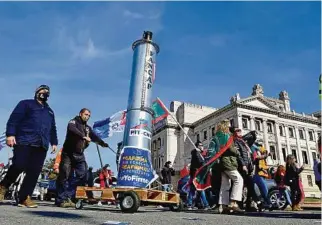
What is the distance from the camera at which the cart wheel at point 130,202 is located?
527 cm

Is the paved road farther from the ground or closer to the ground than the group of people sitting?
closer to the ground

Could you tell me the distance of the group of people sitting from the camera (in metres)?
5.71

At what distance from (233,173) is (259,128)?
157 feet

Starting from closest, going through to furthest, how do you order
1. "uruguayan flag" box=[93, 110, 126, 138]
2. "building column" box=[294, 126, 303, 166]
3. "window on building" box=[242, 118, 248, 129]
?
"uruguayan flag" box=[93, 110, 126, 138]
"window on building" box=[242, 118, 248, 129]
"building column" box=[294, 126, 303, 166]

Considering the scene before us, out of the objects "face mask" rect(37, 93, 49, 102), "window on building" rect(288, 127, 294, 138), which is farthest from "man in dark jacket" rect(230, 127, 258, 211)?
"window on building" rect(288, 127, 294, 138)

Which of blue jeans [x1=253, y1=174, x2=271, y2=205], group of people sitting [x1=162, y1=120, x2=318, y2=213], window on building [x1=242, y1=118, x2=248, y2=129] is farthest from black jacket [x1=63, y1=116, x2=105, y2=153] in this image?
window on building [x1=242, y1=118, x2=248, y2=129]

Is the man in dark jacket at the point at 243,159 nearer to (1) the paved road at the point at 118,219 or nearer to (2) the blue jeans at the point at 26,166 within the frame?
(1) the paved road at the point at 118,219

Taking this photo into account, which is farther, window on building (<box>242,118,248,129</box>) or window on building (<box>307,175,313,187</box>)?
window on building (<box>307,175,313,187</box>)

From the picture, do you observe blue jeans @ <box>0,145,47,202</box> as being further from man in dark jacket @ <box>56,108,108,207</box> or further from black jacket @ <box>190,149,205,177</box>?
black jacket @ <box>190,149,205,177</box>

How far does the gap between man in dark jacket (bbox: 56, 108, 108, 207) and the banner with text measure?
2.62ft

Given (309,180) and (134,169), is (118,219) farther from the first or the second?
(309,180)

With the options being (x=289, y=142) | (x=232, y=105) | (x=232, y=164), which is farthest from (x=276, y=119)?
(x=232, y=164)

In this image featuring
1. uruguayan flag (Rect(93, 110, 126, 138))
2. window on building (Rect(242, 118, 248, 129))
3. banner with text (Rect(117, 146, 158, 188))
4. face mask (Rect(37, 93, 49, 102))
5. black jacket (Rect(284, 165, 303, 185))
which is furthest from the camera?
window on building (Rect(242, 118, 248, 129))

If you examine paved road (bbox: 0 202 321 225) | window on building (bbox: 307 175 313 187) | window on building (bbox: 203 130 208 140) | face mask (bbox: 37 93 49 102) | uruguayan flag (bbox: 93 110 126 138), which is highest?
window on building (bbox: 203 130 208 140)
